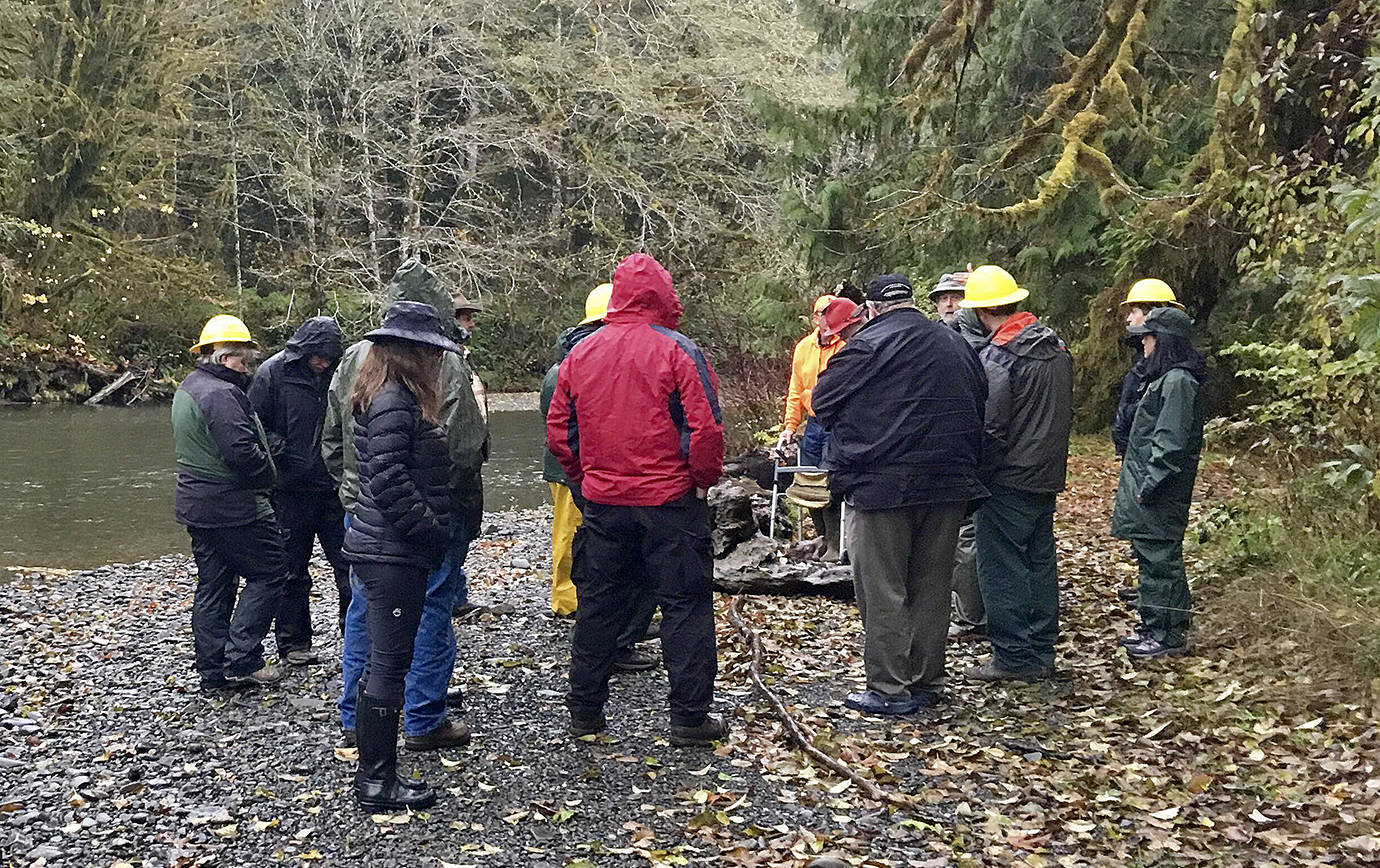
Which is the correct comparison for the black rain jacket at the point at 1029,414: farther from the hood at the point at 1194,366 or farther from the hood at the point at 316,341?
the hood at the point at 316,341

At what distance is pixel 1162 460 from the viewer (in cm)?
630

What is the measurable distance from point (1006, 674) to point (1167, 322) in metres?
2.14

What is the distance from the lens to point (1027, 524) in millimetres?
6180

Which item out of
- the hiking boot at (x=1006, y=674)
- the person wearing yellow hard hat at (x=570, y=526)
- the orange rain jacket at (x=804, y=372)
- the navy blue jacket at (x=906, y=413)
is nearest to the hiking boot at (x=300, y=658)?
the person wearing yellow hard hat at (x=570, y=526)

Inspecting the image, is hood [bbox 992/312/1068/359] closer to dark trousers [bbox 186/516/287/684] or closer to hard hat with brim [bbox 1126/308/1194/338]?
hard hat with brim [bbox 1126/308/1194/338]

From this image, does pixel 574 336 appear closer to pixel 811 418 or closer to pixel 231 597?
pixel 231 597

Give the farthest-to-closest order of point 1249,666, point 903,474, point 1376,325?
point 1249,666 → point 903,474 → point 1376,325

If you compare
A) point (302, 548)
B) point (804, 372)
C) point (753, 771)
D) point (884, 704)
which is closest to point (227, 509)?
point (302, 548)

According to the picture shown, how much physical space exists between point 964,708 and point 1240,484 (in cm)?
473

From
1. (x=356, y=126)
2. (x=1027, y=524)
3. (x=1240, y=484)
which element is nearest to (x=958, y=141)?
(x=1240, y=484)

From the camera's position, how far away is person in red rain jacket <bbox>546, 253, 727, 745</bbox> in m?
5.22

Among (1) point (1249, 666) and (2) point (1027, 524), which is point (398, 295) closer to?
(2) point (1027, 524)

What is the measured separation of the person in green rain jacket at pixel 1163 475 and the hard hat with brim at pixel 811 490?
2552mm

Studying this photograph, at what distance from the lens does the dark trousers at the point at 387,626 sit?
4.73m
